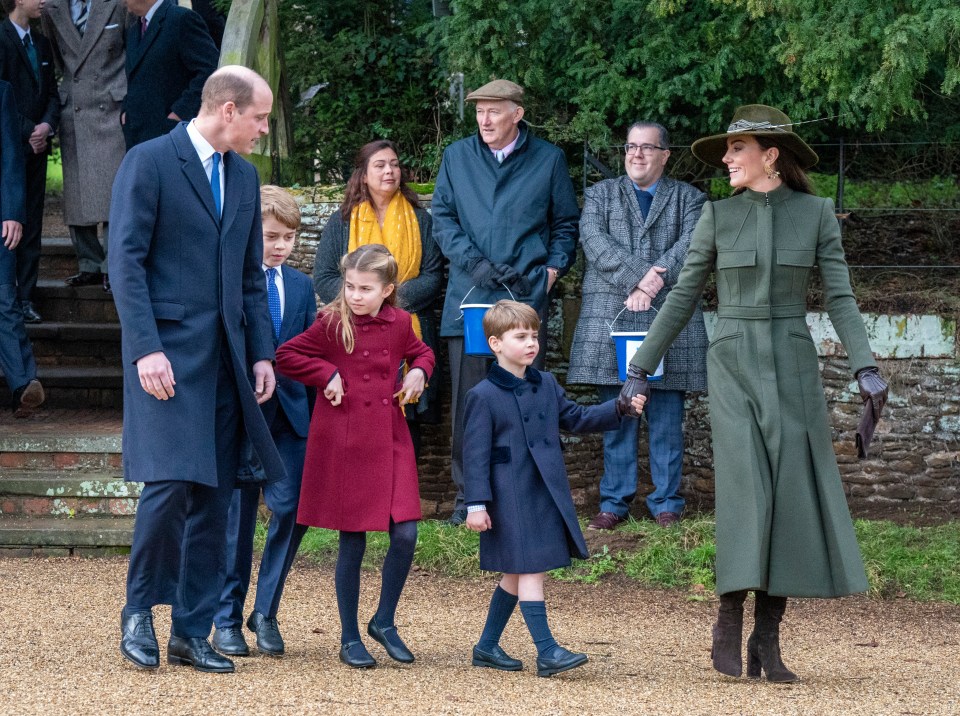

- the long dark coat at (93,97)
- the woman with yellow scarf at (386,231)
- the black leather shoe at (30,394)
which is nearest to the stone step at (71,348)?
the long dark coat at (93,97)

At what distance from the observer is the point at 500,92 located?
761 cm

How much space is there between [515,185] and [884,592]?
9.33ft

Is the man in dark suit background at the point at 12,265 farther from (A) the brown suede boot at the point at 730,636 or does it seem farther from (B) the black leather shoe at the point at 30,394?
(A) the brown suede boot at the point at 730,636

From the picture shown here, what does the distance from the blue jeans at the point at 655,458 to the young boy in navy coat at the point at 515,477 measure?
7.95 ft

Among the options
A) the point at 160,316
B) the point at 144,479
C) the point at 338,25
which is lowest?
the point at 144,479

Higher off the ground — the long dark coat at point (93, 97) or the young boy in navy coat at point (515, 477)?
the long dark coat at point (93, 97)

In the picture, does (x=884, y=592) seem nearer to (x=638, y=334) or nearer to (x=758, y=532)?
(x=638, y=334)

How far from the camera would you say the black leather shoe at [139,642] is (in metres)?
4.71

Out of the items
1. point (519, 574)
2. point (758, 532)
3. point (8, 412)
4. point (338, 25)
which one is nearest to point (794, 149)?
point (758, 532)

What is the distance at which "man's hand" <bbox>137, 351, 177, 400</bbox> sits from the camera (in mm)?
4590

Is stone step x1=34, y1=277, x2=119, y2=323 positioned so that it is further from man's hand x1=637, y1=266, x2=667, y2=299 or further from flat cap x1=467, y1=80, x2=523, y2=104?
man's hand x1=637, y1=266, x2=667, y2=299

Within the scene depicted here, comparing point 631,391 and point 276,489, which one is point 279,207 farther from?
point 631,391

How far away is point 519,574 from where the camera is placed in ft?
16.5

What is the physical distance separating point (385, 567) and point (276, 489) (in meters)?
0.64
